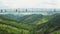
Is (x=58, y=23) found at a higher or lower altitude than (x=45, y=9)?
lower
